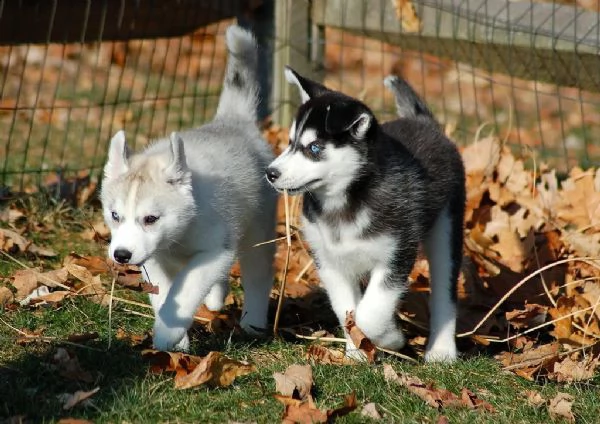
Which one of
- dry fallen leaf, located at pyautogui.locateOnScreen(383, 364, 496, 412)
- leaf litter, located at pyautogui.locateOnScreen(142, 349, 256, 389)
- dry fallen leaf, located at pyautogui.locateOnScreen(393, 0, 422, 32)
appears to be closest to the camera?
leaf litter, located at pyautogui.locateOnScreen(142, 349, 256, 389)

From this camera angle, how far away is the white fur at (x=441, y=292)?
520 centimetres

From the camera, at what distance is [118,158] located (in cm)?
484

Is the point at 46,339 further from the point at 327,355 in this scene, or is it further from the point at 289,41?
the point at 289,41

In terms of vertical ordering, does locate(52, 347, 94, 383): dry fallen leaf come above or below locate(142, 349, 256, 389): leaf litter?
below

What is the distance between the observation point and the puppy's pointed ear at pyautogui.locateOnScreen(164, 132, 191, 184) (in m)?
4.62

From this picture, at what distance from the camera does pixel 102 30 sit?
22.8 ft

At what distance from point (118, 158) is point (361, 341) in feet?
4.67

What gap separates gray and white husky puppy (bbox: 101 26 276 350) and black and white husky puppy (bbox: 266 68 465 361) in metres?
0.41

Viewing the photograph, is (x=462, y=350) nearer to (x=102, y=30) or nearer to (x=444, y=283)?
(x=444, y=283)

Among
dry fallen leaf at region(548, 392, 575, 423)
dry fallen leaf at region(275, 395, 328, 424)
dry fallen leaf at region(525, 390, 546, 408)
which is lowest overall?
dry fallen leaf at region(525, 390, 546, 408)

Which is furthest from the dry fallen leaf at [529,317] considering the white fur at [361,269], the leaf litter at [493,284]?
the white fur at [361,269]

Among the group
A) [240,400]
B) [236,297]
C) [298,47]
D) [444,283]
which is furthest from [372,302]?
A: [298,47]

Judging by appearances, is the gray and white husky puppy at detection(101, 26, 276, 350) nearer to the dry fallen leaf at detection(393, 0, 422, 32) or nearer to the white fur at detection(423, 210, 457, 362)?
the white fur at detection(423, 210, 457, 362)

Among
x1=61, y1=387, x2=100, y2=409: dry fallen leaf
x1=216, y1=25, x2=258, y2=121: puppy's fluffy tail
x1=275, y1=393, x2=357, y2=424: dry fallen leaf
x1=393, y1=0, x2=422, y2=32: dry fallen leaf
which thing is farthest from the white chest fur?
x1=393, y1=0, x2=422, y2=32: dry fallen leaf
